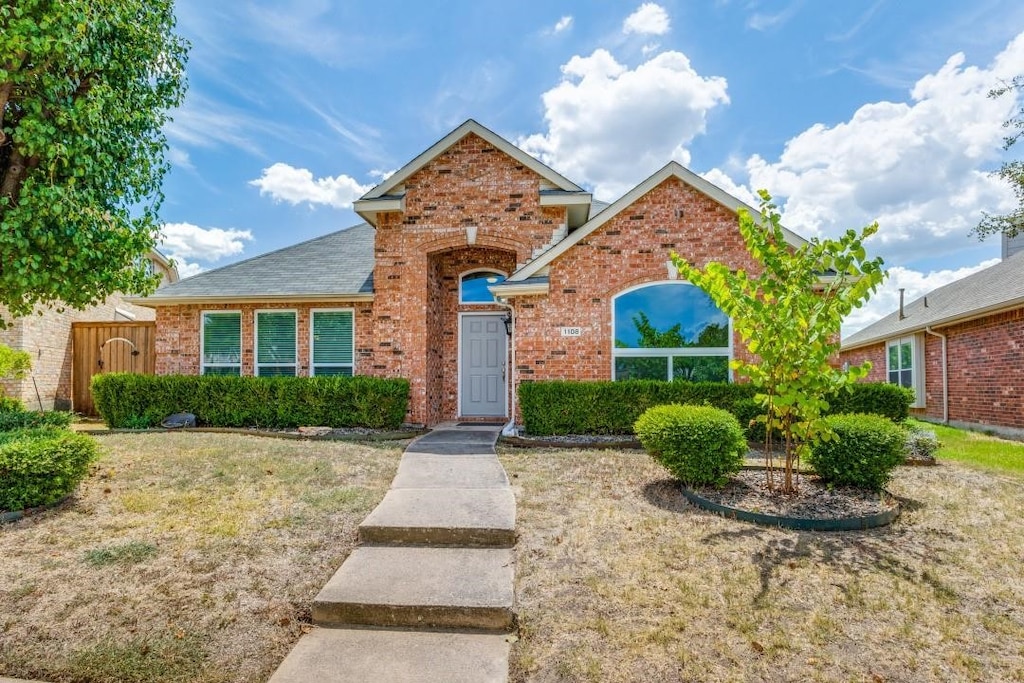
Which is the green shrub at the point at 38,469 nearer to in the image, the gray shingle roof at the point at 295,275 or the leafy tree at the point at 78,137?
the leafy tree at the point at 78,137

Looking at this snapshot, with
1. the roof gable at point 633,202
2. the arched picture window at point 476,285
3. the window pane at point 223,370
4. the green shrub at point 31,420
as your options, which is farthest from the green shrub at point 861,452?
the window pane at point 223,370

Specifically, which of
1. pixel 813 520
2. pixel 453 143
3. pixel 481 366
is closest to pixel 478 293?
pixel 481 366

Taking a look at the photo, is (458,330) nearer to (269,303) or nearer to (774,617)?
Result: (269,303)

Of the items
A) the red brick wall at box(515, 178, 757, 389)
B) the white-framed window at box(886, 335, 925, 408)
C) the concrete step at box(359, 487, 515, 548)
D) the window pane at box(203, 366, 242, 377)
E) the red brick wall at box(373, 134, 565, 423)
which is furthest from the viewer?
the white-framed window at box(886, 335, 925, 408)

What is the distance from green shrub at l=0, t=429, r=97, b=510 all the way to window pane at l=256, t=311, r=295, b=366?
6.43m

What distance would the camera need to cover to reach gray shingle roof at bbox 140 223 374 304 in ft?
38.9

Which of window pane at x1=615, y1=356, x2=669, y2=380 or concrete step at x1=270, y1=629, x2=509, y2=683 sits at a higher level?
window pane at x1=615, y1=356, x2=669, y2=380

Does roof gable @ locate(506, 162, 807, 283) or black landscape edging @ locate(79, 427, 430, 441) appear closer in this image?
black landscape edging @ locate(79, 427, 430, 441)

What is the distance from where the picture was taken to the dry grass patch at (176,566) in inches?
127

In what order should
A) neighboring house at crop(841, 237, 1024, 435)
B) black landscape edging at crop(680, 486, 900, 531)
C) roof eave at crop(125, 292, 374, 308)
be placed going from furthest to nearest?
roof eave at crop(125, 292, 374, 308), neighboring house at crop(841, 237, 1024, 435), black landscape edging at crop(680, 486, 900, 531)

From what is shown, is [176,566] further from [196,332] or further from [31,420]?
[196,332]

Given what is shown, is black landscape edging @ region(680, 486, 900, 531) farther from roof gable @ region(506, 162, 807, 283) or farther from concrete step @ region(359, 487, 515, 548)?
roof gable @ region(506, 162, 807, 283)

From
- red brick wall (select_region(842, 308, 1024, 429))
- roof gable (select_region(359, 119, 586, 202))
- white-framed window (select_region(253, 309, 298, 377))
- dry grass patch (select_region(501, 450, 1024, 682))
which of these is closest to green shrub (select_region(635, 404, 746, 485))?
dry grass patch (select_region(501, 450, 1024, 682))

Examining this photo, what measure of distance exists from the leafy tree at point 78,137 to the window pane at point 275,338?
4306 millimetres
